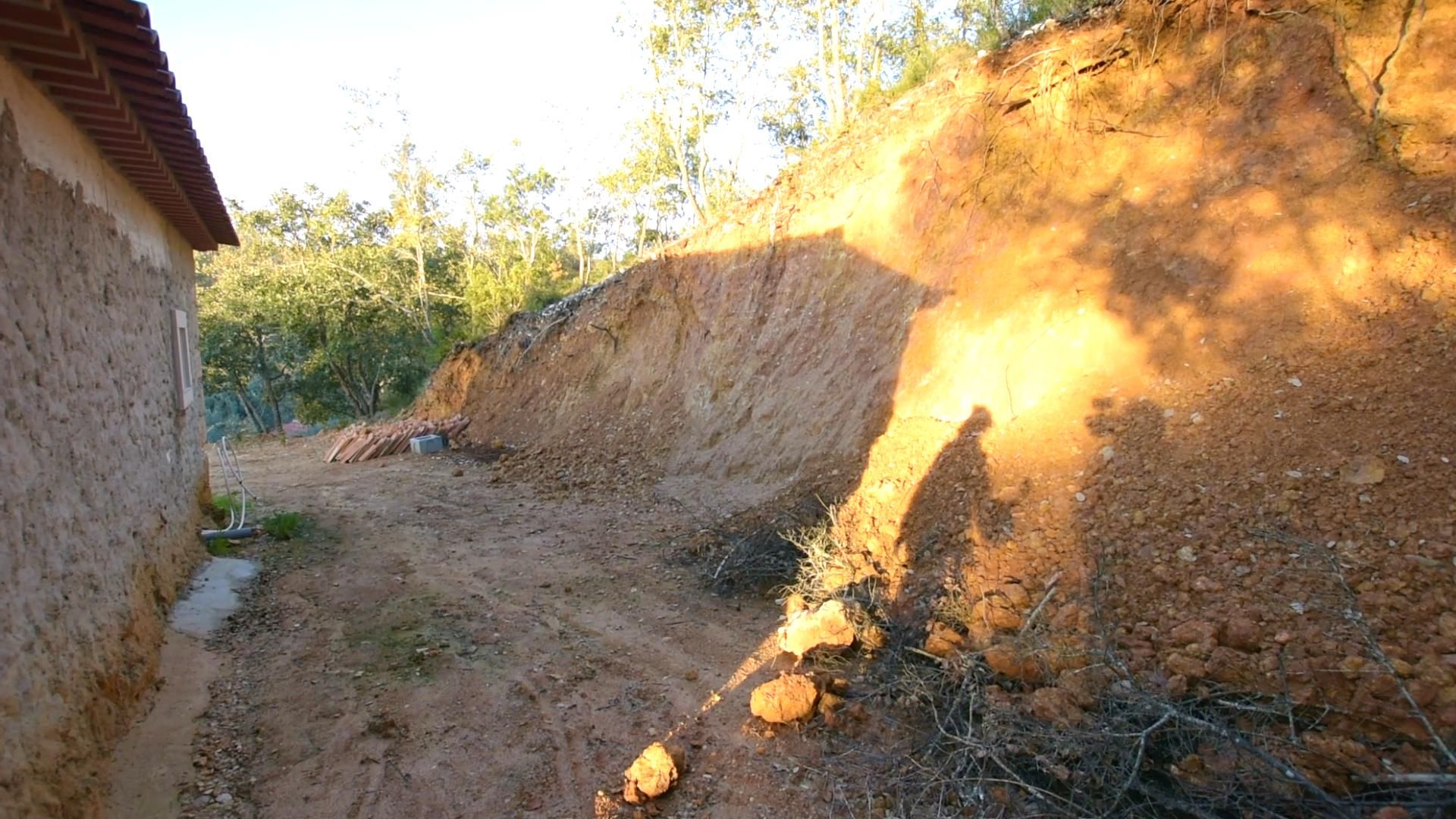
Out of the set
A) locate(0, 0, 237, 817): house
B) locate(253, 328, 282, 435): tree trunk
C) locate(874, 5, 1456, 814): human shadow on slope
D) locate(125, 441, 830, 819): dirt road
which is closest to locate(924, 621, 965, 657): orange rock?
locate(874, 5, 1456, 814): human shadow on slope

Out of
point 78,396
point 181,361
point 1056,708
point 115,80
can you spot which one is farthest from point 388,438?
point 1056,708

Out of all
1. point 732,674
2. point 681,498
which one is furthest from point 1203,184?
point 681,498

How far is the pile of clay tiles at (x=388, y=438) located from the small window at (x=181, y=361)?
6596 mm

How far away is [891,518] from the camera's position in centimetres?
555

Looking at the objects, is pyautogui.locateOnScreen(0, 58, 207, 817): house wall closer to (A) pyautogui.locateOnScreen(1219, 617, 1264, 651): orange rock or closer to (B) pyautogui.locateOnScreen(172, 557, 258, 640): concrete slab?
(B) pyautogui.locateOnScreen(172, 557, 258, 640): concrete slab

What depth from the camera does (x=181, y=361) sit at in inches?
261

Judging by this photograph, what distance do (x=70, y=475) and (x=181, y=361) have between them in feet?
11.8

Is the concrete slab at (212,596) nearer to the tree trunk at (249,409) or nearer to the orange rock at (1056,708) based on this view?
the orange rock at (1056,708)

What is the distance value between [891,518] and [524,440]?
872 centimetres

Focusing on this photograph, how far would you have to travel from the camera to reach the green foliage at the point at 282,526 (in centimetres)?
748

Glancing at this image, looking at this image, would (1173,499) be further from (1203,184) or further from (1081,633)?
(1203,184)

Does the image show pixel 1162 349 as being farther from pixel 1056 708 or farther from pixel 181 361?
pixel 181 361

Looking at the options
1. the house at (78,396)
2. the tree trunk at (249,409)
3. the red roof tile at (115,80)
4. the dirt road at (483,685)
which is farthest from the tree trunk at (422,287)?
the house at (78,396)

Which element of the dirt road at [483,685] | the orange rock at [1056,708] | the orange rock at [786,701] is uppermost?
the orange rock at [1056,708]
